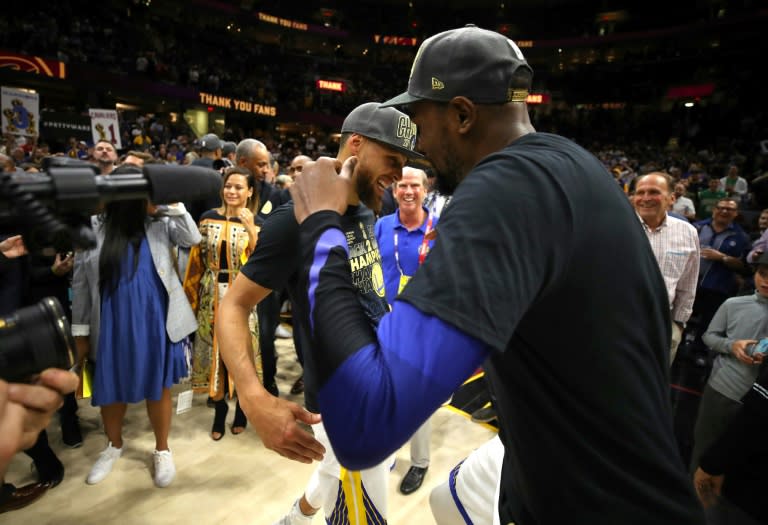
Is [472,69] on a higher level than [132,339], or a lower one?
higher

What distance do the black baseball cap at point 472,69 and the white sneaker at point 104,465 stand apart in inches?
127

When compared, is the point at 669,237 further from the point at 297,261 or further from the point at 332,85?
the point at 332,85

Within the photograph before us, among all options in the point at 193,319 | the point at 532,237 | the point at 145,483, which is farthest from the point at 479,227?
the point at 145,483

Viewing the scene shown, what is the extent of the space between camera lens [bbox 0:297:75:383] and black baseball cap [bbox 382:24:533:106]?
90cm

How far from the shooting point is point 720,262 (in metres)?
5.02

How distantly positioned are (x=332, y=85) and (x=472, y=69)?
3128 cm

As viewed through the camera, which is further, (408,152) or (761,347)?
(761,347)

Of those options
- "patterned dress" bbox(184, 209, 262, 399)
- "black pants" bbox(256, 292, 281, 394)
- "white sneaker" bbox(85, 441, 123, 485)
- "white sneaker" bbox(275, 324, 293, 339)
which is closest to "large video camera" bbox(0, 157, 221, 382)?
"patterned dress" bbox(184, 209, 262, 399)

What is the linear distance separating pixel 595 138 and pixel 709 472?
2645 cm

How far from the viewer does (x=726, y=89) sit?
22.0m

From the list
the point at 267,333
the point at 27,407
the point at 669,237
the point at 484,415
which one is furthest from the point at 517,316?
the point at 669,237

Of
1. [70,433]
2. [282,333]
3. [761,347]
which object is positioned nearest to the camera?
[761,347]

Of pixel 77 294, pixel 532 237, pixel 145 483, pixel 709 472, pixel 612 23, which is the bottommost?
pixel 145 483

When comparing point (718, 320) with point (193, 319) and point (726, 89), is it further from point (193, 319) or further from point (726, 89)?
point (726, 89)
